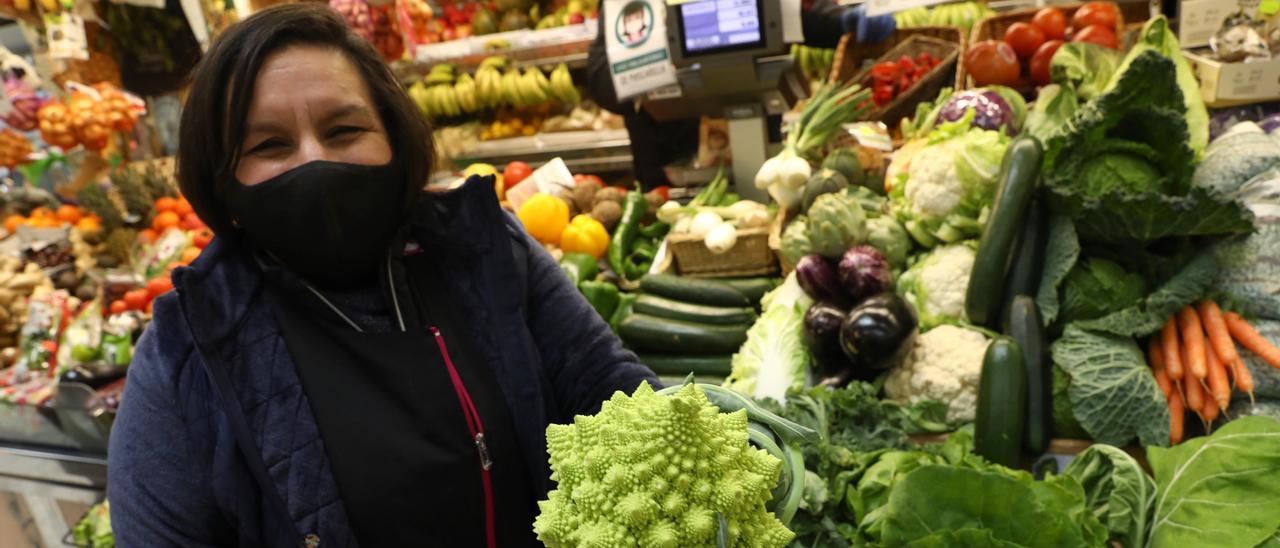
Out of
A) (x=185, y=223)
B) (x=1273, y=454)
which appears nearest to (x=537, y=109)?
(x=185, y=223)

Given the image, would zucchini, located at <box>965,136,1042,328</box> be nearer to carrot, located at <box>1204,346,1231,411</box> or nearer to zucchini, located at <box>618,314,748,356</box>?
carrot, located at <box>1204,346,1231,411</box>

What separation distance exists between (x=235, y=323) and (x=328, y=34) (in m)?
0.51

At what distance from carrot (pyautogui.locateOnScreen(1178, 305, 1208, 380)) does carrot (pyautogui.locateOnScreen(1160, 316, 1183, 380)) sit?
0.02 meters

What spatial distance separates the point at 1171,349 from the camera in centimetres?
175

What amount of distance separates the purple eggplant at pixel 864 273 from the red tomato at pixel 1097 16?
167cm

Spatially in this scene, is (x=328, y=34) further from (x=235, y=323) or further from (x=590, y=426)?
(x=590, y=426)

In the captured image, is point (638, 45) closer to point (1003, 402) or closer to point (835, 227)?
point (835, 227)

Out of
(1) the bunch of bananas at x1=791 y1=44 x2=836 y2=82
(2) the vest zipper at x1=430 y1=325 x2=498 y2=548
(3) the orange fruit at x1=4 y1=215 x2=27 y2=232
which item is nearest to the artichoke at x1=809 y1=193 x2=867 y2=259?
(2) the vest zipper at x1=430 y1=325 x2=498 y2=548

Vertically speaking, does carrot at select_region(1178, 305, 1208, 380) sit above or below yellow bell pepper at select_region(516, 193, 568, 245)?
below

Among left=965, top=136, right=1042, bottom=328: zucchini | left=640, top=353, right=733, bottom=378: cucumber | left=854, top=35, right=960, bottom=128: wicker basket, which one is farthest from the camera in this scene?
left=854, top=35, right=960, bottom=128: wicker basket

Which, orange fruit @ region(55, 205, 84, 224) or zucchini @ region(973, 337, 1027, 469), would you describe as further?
orange fruit @ region(55, 205, 84, 224)

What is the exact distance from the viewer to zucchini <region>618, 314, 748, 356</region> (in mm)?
2531

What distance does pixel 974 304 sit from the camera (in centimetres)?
196

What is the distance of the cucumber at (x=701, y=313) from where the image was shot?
2570 millimetres
